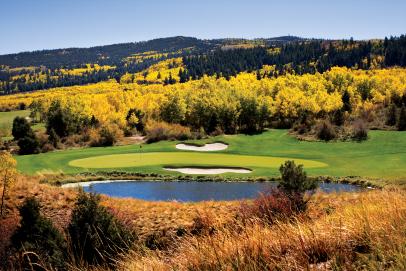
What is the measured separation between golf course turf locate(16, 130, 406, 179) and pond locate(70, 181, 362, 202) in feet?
13.8

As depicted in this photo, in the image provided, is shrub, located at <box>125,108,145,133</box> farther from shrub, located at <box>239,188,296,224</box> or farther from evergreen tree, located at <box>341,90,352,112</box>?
shrub, located at <box>239,188,296,224</box>

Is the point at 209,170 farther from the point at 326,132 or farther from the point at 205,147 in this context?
the point at 326,132

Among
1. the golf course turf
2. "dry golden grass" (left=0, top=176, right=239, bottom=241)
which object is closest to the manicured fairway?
the golf course turf

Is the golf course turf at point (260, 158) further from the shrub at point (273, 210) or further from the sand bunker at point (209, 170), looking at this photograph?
the shrub at point (273, 210)

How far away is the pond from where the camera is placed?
42594mm

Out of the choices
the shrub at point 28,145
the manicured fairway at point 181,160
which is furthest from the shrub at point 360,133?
the shrub at point 28,145

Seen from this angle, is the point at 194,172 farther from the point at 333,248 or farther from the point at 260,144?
the point at 333,248

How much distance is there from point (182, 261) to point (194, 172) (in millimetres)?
47987

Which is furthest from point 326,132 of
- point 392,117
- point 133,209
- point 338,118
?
point 133,209

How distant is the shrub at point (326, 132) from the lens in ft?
242

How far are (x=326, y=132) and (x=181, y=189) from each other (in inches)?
1451

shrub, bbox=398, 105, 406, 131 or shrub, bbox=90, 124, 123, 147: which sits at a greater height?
shrub, bbox=398, 105, 406, 131

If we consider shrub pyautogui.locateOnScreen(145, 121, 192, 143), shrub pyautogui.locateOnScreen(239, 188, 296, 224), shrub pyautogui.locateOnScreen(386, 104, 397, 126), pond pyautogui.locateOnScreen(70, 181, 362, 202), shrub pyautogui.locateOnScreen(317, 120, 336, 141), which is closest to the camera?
shrub pyautogui.locateOnScreen(239, 188, 296, 224)

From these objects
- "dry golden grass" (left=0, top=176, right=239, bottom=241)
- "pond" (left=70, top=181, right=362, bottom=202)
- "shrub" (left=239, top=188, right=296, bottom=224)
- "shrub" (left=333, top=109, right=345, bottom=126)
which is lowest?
"pond" (left=70, top=181, right=362, bottom=202)
